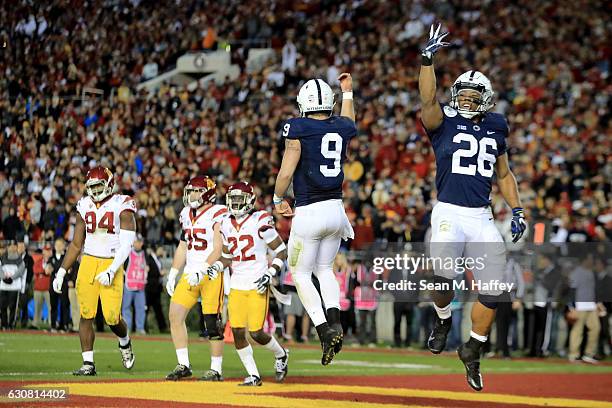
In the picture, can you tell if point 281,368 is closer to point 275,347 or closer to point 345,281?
point 275,347

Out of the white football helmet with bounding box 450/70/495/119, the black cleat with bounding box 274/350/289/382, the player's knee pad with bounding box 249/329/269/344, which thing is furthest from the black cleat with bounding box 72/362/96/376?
the white football helmet with bounding box 450/70/495/119

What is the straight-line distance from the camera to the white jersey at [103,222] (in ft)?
37.9

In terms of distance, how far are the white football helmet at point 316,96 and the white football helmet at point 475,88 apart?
0.95m

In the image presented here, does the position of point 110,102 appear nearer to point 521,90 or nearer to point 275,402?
point 521,90

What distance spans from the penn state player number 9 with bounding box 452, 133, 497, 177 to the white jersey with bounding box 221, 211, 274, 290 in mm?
3018

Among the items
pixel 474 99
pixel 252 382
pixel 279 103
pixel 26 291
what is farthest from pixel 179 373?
pixel 279 103

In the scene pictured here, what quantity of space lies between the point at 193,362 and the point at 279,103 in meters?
10.3

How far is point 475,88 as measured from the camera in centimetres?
866

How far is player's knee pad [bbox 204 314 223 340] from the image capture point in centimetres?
1133

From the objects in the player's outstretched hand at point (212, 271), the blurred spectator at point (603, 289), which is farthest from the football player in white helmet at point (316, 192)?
the blurred spectator at point (603, 289)

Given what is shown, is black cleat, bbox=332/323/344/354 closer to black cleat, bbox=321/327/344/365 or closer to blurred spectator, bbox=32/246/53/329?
black cleat, bbox=321/327/344/365

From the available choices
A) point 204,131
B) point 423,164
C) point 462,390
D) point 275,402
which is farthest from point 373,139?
point 275,402

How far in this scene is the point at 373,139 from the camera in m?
21.3

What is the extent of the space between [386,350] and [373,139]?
497 cm
